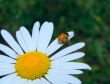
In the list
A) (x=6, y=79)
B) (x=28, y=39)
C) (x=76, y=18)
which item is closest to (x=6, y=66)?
(x=6, y=79)

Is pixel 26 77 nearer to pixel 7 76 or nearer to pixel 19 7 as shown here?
pixel 7 76

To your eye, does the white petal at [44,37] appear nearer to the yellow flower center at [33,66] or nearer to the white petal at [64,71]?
the yellow flower center at [33,66]

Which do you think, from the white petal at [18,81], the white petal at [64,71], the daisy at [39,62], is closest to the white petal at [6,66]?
the daisy at [39,62]

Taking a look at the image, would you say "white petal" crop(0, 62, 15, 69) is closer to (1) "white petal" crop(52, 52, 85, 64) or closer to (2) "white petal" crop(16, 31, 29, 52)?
(2) "white petal" crop(16, 31, 29, 52)

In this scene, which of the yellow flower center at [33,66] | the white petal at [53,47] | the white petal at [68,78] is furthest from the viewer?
the white petal at [53,47]

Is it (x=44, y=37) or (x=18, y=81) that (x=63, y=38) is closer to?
(x=44, y=37)

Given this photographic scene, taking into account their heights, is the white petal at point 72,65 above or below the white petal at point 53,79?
above

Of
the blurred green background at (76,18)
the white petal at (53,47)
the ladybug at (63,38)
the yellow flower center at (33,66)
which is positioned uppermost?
the blurred green background at (76,18)

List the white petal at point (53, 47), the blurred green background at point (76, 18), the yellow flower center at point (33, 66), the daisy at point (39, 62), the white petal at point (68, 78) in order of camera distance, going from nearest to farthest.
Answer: the white petal at point (68, 78), the daisy at point (39, 62), the yellow flower center at point (33, 66), the white petal at point (53, 47), the blurred green background at point (76, 18)

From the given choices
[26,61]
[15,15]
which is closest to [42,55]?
[26,61]
